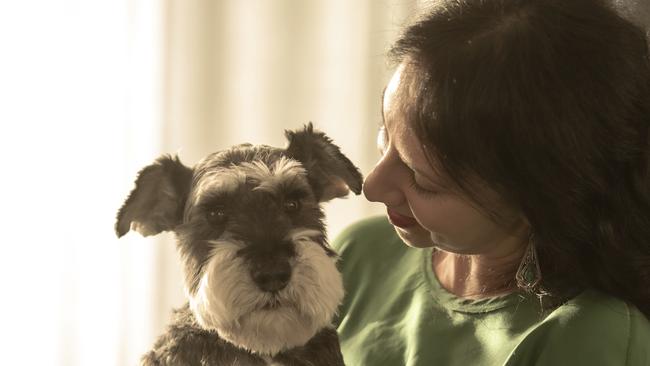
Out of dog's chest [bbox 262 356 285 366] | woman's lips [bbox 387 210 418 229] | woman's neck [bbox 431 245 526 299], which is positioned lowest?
dog's chest [bbox 262 356 285 366]

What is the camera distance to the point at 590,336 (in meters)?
1.18

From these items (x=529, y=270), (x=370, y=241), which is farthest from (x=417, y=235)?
(x=370, y=241)

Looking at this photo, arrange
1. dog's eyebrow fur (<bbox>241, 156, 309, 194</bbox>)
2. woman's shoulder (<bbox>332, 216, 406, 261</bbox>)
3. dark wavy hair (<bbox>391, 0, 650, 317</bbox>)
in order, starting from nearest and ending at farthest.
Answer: dark wavy hair (<bbox>391, 0, 650, 317</bbox>)
dog's eyebrow fur (<bbox>241, 156, 309, 194</bbox>)
woman's shoulder (<bbox>332, 216, 406, 261</bbox>)

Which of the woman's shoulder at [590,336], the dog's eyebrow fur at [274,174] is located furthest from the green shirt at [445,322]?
the dog's eyebrow fur at [274,174]

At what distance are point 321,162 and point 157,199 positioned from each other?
0.95ft

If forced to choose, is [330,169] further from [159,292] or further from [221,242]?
[159,292]

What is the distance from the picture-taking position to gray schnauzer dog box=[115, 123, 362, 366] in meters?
1.27

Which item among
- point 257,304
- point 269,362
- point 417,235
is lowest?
point 269,362

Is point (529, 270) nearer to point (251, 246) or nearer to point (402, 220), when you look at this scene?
point (402, 220)

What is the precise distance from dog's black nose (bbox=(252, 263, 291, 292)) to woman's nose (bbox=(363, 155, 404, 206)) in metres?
0.17

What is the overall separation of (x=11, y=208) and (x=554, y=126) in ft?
5.88

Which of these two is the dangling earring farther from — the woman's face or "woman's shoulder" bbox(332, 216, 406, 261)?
"woman's shoulder" bbox(332, 216, 406, 261)

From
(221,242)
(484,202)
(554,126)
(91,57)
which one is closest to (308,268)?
(221,242)

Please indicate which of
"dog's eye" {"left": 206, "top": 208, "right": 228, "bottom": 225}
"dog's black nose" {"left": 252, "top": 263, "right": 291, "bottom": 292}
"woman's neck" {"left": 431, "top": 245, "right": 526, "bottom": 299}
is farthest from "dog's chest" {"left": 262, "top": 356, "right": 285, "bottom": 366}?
"woman's neck" {"left": 431, "top": 245, "right": 526, "bottom": 299}
